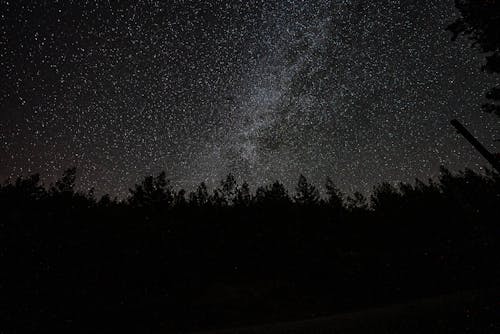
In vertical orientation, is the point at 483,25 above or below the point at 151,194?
below

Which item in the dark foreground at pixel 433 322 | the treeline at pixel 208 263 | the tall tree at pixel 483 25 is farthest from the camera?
the treeline at pixel 208 263

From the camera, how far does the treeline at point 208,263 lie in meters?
17.5

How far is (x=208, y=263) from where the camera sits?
33.2 meters

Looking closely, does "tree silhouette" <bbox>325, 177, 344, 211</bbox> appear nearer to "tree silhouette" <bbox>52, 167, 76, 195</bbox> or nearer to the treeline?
the treeline

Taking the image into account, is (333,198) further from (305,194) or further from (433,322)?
(433,322)

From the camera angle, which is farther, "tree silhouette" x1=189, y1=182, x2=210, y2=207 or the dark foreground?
"tree silhouette" x1=189, y1=182, x2=210, y2=207

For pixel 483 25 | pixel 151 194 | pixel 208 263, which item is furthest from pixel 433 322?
pixel 151 194

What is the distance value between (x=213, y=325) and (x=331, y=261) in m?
14.1

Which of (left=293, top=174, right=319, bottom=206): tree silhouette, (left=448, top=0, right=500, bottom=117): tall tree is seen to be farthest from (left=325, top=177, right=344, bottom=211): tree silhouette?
(left=448, top=0, right=500, bottom=117): tall tree

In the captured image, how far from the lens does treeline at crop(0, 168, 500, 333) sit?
17.5 meters

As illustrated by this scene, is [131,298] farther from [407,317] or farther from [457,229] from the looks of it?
[457,229]

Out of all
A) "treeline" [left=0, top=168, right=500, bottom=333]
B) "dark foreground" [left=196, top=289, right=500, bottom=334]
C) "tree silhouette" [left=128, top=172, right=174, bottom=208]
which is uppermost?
"tree silhouette" [left=128, top=172, right=174, bottom=208]

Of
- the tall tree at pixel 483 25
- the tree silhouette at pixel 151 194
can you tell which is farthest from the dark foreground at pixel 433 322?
the tree silhouette at pixel 151 194

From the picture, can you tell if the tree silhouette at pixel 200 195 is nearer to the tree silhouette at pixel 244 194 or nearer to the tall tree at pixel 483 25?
the tree silhouette at pixel 244 194
